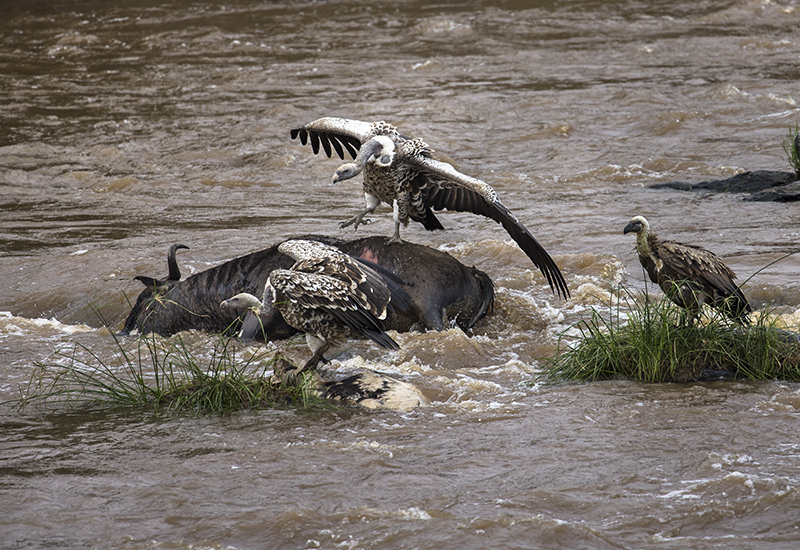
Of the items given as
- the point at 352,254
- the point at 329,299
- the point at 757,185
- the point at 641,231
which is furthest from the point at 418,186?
the point at 757,185

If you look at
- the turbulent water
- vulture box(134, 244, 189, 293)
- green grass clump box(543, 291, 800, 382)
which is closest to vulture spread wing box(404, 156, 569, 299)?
the turbulent water

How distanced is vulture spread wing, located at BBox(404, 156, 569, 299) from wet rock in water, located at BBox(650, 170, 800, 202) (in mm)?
4030

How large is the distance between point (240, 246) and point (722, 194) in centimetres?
526

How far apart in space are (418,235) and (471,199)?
2.49 meters

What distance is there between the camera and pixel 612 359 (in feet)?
17.0

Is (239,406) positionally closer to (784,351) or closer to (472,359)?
(472,359)

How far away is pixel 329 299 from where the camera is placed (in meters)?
4.91

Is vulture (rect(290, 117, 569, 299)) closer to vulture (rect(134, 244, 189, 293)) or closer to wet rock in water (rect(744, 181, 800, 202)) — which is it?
vulture (rect(134, 244, 189, 293))

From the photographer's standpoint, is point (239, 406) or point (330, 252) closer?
point (239, 406)

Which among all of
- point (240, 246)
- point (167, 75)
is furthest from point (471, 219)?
point (167, 75)

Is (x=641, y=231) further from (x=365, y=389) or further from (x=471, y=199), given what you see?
(x=365, y=389)

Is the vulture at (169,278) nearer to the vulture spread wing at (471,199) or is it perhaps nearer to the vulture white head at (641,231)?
the vulture spread wing at (471,199)

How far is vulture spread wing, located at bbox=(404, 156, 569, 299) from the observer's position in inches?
242

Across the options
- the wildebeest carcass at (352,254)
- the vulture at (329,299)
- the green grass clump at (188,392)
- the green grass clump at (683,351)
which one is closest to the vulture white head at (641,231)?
the green grass clump at (683,351)
